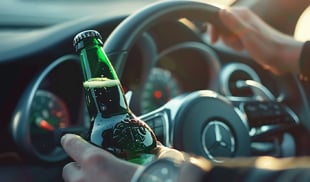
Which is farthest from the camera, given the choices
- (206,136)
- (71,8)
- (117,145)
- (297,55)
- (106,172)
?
(71,8)

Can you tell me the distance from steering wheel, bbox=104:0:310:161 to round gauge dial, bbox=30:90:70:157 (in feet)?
0.85

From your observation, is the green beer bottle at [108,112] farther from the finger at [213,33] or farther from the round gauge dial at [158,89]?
the finger at [213,33]

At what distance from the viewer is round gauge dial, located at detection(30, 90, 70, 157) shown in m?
1.73

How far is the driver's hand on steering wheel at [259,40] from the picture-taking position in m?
1.71

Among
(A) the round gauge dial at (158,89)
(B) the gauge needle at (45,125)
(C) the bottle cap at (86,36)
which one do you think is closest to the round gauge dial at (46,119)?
(B) the gauge needle at (45,125)

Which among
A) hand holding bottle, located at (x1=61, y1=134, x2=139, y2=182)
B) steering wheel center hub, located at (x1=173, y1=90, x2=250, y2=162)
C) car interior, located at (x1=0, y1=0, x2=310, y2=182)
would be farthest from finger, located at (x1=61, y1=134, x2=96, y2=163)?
steering wheel center hub, located at (x1=173, y1=90, x2=250, y2=162)

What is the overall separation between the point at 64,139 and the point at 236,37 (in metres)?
0.52

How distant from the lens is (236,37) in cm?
175

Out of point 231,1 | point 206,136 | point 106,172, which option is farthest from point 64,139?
point 231,1

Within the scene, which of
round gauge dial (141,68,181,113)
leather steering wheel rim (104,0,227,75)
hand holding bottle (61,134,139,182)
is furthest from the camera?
round gauge dial (141,68,181,113)

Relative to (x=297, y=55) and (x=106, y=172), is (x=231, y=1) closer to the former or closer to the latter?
(x=297, y=55)

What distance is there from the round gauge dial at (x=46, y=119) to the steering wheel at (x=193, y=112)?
0.26 metres

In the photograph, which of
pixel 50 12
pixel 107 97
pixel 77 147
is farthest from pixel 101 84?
pixel 50 12

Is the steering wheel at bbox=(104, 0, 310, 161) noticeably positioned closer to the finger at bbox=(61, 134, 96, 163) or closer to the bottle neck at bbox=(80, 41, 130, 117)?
the bottle neck at bbox=(80, 41, 130, 117)
